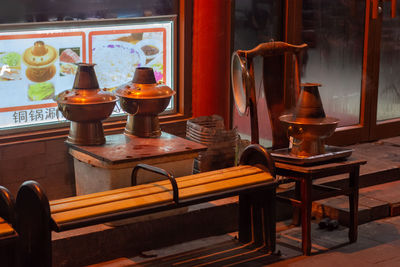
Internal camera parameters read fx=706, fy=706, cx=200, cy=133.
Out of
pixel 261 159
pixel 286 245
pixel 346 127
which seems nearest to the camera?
pixel 261 159

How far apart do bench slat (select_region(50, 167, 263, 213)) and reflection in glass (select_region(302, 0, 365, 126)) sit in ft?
9.49

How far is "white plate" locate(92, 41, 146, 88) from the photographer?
6.62 m

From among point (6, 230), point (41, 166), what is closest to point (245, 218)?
point (41, 166)

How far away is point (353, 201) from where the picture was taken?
20.5 feet

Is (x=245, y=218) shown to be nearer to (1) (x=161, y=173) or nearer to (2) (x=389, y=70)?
(1) (x=161, y=173)

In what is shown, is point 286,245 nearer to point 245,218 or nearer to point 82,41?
point 245,218

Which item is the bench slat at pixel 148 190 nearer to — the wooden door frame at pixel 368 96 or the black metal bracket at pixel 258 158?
the black metal bracket at pixel 258 158

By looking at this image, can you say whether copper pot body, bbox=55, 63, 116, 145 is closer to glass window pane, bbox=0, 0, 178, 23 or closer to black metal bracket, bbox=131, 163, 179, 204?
black metal bracket, bbox=131, 163, 179, 204

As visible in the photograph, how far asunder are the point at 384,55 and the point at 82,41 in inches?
166

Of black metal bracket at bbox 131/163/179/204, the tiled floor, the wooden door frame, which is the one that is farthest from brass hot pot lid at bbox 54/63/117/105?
the wooden door frame

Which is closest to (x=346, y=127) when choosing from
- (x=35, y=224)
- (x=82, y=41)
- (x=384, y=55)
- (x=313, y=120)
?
(x=384, y=55)

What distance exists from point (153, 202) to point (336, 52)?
4.33m

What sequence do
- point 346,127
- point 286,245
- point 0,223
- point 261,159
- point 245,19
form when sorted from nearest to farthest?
1. point 0,223
2. point 261,159
3. point 286,245
4. point 245,19
5. point 346,127

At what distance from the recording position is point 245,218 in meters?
5.78
